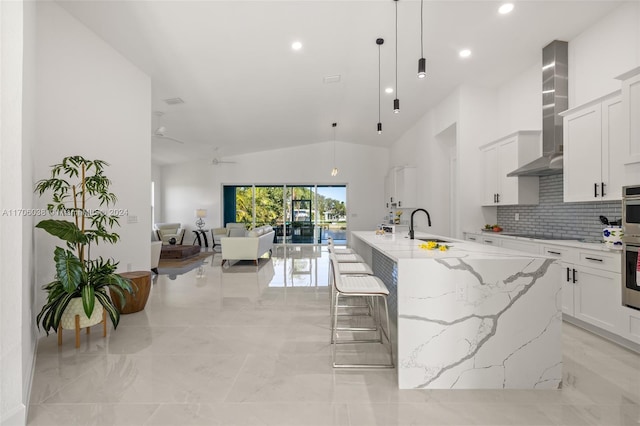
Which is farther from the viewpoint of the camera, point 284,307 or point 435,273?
point 284,307

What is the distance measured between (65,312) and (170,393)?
1.39 meters

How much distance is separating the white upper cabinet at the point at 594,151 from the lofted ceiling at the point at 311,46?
3.67ft

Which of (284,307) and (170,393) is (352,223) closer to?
(284,307)

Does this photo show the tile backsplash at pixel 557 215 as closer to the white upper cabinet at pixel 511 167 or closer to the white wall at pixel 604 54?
the white upper cabinet at pixel 511 167

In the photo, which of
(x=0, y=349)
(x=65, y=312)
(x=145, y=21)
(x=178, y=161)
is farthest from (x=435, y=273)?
(x=178, y=161)

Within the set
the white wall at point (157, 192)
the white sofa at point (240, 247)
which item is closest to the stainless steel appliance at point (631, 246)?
the white sofa at point (240, 247)

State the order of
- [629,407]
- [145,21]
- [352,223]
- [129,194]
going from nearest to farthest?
[629,407], [145,21], [129,194], [352,223]

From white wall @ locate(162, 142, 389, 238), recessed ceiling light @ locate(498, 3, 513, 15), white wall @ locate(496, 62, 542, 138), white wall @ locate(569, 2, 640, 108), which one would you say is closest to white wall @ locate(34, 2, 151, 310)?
recessed ceiling light @ locate(498, 3, 513, 15)

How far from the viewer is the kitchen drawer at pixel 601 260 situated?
105 inches

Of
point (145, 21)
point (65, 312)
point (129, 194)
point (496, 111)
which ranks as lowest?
point (65, 312)

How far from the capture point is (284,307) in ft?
12.4

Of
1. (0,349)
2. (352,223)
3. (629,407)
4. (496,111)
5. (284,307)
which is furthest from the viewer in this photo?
(352,223)

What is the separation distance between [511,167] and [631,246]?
2.07 metres

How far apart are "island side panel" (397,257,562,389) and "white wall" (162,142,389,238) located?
27.6 ft
